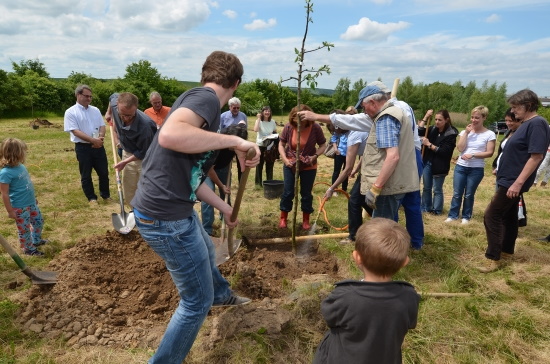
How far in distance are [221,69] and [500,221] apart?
11.8ft

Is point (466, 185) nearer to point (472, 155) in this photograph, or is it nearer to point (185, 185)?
point (472, 155)

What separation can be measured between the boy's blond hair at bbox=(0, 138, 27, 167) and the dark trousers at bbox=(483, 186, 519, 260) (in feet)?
17.5

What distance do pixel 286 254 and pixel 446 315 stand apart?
2.02 m

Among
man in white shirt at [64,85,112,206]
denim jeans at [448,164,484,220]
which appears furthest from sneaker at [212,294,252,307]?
man in white shirt at [64,85,112,206]

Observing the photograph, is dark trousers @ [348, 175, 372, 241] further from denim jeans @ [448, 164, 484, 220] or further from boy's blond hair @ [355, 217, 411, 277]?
boy's blond hair @ [355, 217, 411, 277]

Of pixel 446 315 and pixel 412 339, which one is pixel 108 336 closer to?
pixel 412 339

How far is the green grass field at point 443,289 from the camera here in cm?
263

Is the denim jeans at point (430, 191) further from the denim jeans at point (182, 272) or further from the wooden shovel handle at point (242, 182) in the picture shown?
the denim jeans at point (182, 272)

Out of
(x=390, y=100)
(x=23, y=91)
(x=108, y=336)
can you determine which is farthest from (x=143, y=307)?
(x=23, y=91)

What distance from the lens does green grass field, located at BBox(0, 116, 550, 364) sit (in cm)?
263

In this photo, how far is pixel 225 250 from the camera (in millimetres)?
4234

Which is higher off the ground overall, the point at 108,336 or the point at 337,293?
the point at 337,293

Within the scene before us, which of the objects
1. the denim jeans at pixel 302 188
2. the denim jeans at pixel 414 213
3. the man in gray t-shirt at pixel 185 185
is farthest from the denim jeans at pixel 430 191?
the man in gray t-shirt at pixel 185 185

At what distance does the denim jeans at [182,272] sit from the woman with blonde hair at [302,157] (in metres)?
2.93
